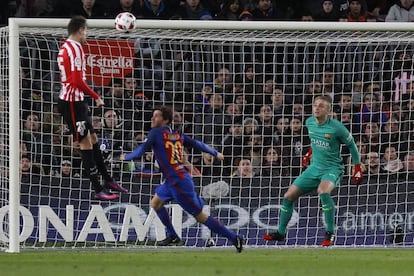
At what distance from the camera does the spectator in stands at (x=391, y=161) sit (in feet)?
55.3

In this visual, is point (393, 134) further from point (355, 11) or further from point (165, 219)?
point (165, 219)

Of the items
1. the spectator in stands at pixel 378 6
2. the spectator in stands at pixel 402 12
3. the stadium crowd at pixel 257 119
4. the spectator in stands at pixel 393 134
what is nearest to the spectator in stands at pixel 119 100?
the stadium crowd at pixel 257 119

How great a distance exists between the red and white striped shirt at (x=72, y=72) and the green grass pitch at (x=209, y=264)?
6.01 feet

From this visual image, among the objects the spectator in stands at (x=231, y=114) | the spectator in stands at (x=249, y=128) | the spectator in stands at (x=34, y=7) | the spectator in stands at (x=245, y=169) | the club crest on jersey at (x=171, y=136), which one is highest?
the spectator in stands at (x=34, y=7)

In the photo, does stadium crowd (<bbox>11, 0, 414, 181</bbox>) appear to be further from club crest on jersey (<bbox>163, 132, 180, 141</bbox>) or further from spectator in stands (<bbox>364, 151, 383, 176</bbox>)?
club crest on jersey (<bbox>163, 132, 180, 141</bbox>)

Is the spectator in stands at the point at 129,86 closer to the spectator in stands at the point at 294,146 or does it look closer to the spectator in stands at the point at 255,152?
the spectator in stands at the point at 255,152

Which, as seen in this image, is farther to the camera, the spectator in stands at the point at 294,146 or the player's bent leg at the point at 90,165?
the spectator in stands at the point at 294,146

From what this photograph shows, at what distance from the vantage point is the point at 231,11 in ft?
61.1

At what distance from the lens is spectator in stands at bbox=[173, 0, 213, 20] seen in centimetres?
1823

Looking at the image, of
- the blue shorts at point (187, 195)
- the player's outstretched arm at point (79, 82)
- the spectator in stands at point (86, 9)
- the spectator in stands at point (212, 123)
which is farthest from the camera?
the spectator in stands at point (86, 9)

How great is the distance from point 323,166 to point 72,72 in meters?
3.96

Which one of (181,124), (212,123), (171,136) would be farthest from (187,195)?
(181,124)

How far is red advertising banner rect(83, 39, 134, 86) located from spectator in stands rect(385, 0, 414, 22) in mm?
4735

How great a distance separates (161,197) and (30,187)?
2.17 m
